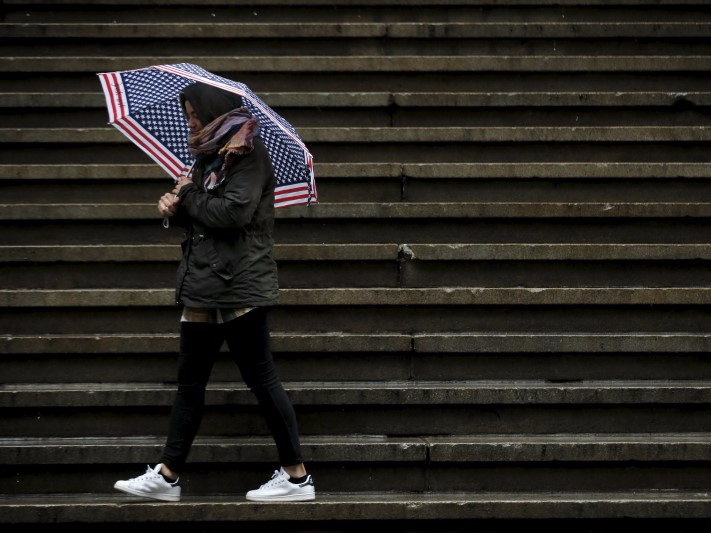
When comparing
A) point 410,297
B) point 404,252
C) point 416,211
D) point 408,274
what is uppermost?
point 416,211

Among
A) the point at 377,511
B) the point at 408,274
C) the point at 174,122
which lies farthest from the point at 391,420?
the point at 174,122

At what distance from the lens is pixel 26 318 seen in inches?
191

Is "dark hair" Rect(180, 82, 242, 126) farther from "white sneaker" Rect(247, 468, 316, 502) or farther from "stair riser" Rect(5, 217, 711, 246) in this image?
"white sneaker" Rect(247, 468, 316, 502)

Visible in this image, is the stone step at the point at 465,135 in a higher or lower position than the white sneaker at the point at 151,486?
higher

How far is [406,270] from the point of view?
16.4 feet

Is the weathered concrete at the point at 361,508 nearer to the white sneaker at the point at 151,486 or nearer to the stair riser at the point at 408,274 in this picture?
the white sneaker at the point at 151,486

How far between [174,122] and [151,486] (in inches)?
66.4

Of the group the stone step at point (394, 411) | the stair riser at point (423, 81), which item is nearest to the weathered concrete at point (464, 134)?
the stair riser at point (423, 81)

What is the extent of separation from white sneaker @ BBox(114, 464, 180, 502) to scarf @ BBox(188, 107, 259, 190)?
1.35m

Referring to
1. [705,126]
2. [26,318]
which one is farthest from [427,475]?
[705,126]

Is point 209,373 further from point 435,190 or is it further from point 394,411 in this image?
point 435,190

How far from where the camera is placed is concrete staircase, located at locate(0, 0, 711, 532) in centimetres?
433

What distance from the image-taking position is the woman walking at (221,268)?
12.0ft

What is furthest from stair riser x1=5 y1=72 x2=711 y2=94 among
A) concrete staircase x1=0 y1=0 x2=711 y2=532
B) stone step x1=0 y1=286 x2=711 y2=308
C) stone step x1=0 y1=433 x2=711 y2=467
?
stone step x1=0 y1=433 x2=711 y2=467
